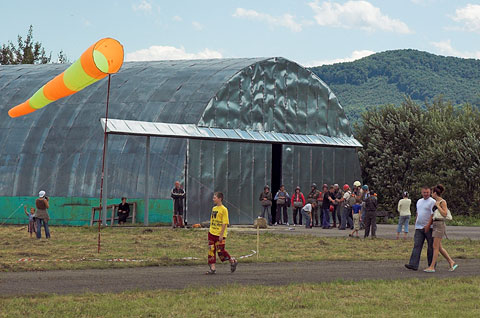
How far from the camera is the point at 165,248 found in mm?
24016

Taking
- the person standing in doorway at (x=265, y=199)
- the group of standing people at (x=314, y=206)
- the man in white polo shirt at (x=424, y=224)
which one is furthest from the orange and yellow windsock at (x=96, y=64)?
the person standing in doorway at (x=265, y=199)

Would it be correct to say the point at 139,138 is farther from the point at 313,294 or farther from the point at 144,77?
the point at 313,294

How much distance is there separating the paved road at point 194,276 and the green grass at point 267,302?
3.20ft

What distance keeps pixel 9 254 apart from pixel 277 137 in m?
21.1

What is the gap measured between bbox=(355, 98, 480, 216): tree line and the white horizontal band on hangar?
5759 mm

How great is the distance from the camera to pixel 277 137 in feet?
134

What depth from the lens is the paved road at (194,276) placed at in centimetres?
1511

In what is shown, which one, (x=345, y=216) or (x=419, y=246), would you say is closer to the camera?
(x=419, y=246)

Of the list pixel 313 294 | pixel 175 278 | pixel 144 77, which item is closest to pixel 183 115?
pixel 144 77

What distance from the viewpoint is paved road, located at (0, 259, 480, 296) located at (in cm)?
1511

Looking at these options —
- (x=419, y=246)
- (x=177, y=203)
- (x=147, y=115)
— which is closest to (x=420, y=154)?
(x=147, y=115)

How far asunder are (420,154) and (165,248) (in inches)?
1125

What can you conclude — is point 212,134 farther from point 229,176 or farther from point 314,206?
point 314,206

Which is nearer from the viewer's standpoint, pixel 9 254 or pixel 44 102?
pixel 9 254
